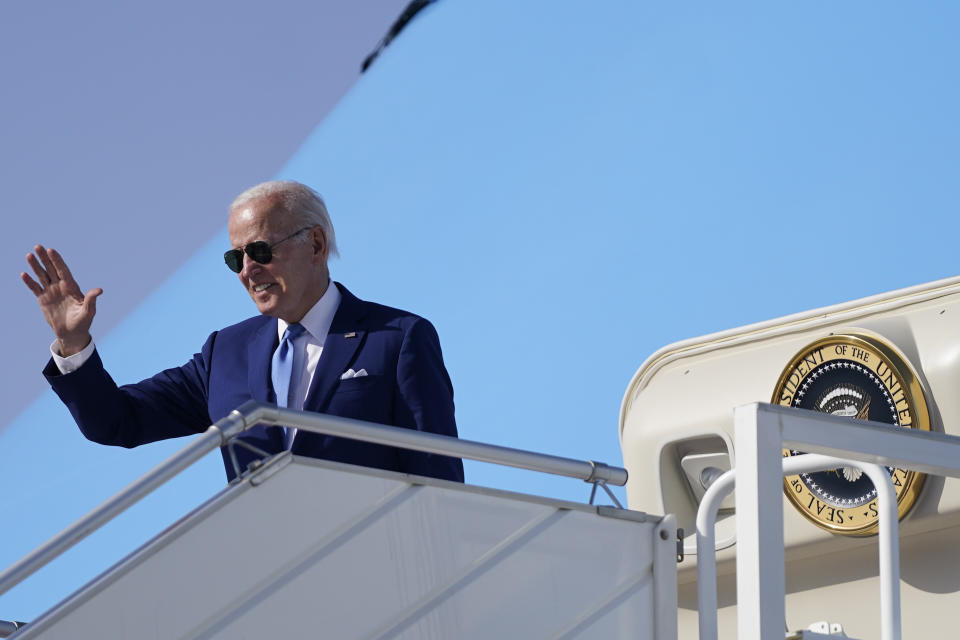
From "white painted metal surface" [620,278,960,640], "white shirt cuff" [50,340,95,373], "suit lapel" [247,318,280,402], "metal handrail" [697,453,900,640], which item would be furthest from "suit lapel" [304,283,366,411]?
"white painted metal surface" [620,278,960,640]

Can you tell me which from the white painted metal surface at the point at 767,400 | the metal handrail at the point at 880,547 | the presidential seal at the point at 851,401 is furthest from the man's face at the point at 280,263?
the presidential seal at the point at 851,401

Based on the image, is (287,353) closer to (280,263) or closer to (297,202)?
(280,263)

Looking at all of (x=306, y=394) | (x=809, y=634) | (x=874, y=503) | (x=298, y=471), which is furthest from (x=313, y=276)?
(x=874, y=503)

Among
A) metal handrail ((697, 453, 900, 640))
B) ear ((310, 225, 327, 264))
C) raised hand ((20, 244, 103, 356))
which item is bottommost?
metal handrail ((697, 453, 900, 640))

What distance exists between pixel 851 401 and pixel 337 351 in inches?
61.7

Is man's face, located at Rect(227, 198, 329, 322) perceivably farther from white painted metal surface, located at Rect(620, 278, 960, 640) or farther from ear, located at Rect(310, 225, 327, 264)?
white painted metal surface, located at Rect(620, 278, 960, 640)

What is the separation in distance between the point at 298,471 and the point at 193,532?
7.8 inches

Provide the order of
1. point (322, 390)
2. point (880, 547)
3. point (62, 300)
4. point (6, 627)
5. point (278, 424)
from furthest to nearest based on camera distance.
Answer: point (6, 627)
point (62, 300)
point (322, 390)
point (880, 547)
point (278, 424)

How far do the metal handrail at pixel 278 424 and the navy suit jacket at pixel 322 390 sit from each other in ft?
1.26

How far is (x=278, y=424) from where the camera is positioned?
231 centimetres

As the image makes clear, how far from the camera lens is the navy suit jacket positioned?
2.91 m

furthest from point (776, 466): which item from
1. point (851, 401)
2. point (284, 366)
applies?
point (851, 401)

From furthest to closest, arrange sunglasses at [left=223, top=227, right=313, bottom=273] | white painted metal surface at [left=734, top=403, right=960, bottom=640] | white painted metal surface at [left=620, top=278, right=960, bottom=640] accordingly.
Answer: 1. white painted metal surface at [left=620, top=278, right=960, bottom=640]
2. sunglasses at [left=223, top=227, right=313, bottom=273]
3. white painted metal surface at [left=734, top=403, right=960, bottom=640]

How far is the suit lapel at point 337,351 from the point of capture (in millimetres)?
3008
